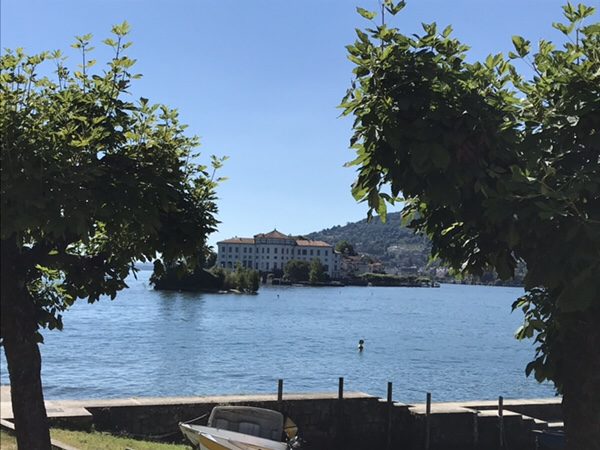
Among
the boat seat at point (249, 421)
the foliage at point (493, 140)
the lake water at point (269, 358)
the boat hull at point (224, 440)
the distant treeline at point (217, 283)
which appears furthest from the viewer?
the distant treeline at point (217, 283)

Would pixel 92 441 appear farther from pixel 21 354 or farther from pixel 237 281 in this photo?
pixel 237 281

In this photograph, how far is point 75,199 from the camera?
19.7 ft

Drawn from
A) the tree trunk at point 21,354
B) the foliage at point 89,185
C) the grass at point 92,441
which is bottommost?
the grass at point 92,441

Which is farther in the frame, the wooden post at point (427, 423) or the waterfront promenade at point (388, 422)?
the wooden post at point (427, 423)

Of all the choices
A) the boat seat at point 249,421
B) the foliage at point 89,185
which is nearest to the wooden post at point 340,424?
the boat seat at point 249,421

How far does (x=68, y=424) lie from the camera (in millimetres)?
15062

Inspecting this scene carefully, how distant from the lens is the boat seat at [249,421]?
1528cm

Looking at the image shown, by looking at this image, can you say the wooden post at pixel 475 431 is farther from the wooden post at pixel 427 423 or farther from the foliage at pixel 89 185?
the foliage at pixel 89 185

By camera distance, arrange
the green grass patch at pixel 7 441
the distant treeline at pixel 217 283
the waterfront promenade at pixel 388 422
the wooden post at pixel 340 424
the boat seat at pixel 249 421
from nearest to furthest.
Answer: the green grass patch at pixel 7 441 < the boat seat at pixel 249 421 < the waterfront promenade at pixel 388 422 < the wooden post at pixel 340 424 < the distant treeline at pixel 217 283

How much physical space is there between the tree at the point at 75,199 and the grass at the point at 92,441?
16.1 feet

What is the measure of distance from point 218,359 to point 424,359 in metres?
16.6

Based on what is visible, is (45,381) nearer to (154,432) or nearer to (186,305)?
A: (154,432)

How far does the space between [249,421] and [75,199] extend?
1062 cm

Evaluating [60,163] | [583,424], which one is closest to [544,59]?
[583,424]
